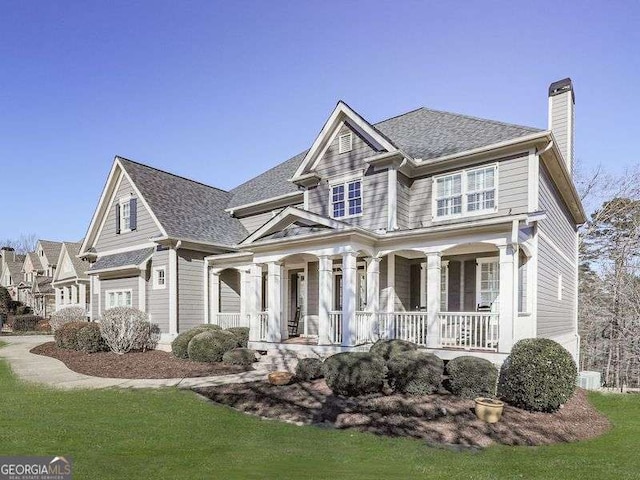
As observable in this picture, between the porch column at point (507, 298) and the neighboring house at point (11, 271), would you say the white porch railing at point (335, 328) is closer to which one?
the porch column at point (507, 298)

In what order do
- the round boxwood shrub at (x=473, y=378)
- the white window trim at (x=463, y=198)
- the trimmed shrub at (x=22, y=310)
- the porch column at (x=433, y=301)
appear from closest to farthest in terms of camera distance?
the round boxwood shrub at (x=473, y=378), the porch column at (x=433, y=301), the white window trim at (x=463, y=198), the trimmed shrub at (x=22, y=310)

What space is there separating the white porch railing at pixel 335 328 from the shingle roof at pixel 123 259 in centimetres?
868

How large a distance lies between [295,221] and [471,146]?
5956 mm

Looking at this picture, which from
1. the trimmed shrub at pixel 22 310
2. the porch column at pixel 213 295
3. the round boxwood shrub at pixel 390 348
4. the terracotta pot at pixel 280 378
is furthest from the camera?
the trimmed shrub at pixel 22 310

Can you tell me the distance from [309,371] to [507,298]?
5158mm

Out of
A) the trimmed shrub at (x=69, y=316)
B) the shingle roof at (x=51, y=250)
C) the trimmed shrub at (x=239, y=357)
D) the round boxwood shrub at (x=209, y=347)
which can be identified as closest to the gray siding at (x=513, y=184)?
the trimmed shrub at (x=239, y=357)

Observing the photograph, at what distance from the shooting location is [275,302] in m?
13.4

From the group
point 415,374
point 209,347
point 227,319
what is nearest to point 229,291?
point 227,319

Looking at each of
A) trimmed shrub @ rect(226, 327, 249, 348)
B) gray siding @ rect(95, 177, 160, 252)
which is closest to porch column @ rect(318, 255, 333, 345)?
trimmed shrub @ rect(226, 327, 249, 348)

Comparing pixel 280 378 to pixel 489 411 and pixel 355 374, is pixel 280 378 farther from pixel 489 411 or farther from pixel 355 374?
pixel 489 411

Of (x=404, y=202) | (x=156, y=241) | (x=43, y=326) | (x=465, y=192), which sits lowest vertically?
(x=43, y=326)

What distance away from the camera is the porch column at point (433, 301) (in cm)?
1071

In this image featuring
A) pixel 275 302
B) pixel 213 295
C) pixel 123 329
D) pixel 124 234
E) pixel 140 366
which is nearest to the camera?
pixel 140 366

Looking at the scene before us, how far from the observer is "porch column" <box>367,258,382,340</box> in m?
12.3
